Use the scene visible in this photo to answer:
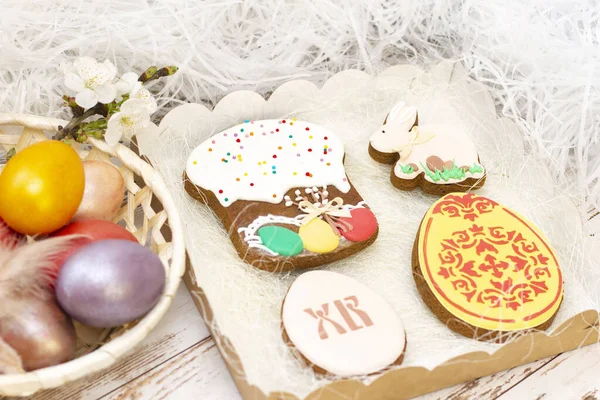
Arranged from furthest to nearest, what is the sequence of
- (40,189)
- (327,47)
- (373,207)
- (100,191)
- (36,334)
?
1. (327,47)
2. (373,207)
3. (100,191)
4. (40,189)
5. (36,334)

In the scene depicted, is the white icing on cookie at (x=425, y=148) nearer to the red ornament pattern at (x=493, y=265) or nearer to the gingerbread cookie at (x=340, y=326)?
the red ornament pattern at (x=493, y=265)

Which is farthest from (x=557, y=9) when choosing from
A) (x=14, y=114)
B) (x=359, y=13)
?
→ (x=14, y=114)

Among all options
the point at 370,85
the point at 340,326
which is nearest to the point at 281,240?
the point at 340,326

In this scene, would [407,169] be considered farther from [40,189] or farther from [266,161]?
[40,189]

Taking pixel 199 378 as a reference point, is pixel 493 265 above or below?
above

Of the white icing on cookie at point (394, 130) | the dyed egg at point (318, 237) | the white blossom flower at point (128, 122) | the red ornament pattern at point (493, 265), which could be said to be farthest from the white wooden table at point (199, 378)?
the white icing on cookie at point (394, 130)
